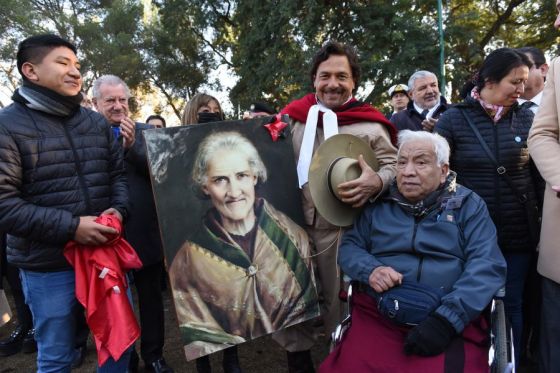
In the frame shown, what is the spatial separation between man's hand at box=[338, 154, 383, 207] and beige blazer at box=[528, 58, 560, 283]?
0.81 m

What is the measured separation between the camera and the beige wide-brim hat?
2.30m

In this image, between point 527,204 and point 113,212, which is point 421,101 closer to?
point 527,204

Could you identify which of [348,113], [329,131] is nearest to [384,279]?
[329,131]

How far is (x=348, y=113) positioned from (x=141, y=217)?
5.21 feet

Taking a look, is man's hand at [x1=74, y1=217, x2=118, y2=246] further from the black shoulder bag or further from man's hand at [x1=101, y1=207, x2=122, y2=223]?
the black shoulder bag

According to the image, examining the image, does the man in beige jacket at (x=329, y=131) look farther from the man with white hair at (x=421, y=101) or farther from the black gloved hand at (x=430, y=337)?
the man with white hair at (x=421, y=101)

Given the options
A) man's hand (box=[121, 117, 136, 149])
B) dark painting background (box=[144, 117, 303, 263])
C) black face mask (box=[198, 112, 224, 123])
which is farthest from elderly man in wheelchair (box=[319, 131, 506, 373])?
man's hand (box=[121, 117, 136, 149])

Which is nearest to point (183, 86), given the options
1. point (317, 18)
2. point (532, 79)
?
point (317, 18)

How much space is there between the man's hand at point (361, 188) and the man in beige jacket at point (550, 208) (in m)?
0.81

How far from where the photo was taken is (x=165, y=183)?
2084 mm

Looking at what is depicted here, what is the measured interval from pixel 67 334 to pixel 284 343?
1.30m

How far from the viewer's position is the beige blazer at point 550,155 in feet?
6.63

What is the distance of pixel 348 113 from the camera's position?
8.39 feet

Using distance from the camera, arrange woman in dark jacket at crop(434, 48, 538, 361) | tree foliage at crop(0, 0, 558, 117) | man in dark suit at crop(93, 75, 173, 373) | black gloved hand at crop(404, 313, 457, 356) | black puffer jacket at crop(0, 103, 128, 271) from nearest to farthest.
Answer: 1. black gloved hand at crop(404, 313, 457, 356)
2. black puffer jacket at crop(0, 103, 128, 271)
3. woman in dark jacket at crop(434, 48, 538, 361)
4. man in dark suit at crop(93, 75, 173, 373)
5. tree foliage at crop(0, 0, 558, 117)
